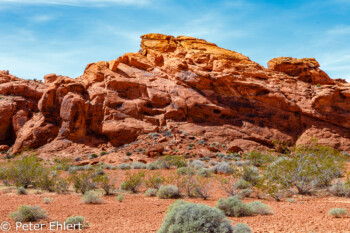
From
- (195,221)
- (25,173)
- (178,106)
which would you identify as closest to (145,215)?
(195,221)

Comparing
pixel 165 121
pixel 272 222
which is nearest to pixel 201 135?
pixel 165 121

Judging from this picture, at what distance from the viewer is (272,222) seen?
7.08 meters

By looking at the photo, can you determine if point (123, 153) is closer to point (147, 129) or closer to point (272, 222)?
point (147, 129)

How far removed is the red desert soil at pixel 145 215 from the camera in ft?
21.8

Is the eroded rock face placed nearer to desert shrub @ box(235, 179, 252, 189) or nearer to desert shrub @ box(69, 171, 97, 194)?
desert shrub @ box(235, 179, 252, 189)

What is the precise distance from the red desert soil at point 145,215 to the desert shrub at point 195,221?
1.75m

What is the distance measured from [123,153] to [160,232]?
22675mm

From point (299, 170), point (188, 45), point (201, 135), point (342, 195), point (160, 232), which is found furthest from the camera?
point (188, 45)

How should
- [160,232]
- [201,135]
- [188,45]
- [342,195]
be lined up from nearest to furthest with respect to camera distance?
1. [160,232]
2. [342,195]
3. [201,135]
4. [188,45]

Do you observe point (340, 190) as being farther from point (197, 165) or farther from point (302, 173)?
point (197, 165)

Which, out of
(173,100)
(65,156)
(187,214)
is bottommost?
(65,156)

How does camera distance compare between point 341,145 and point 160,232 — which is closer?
point 160,232

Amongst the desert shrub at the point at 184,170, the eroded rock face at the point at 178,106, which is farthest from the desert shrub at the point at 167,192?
the eroded rock face at the point at 178,106

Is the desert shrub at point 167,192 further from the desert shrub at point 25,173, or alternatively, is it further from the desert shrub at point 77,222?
the desert shrub at point 25,173
